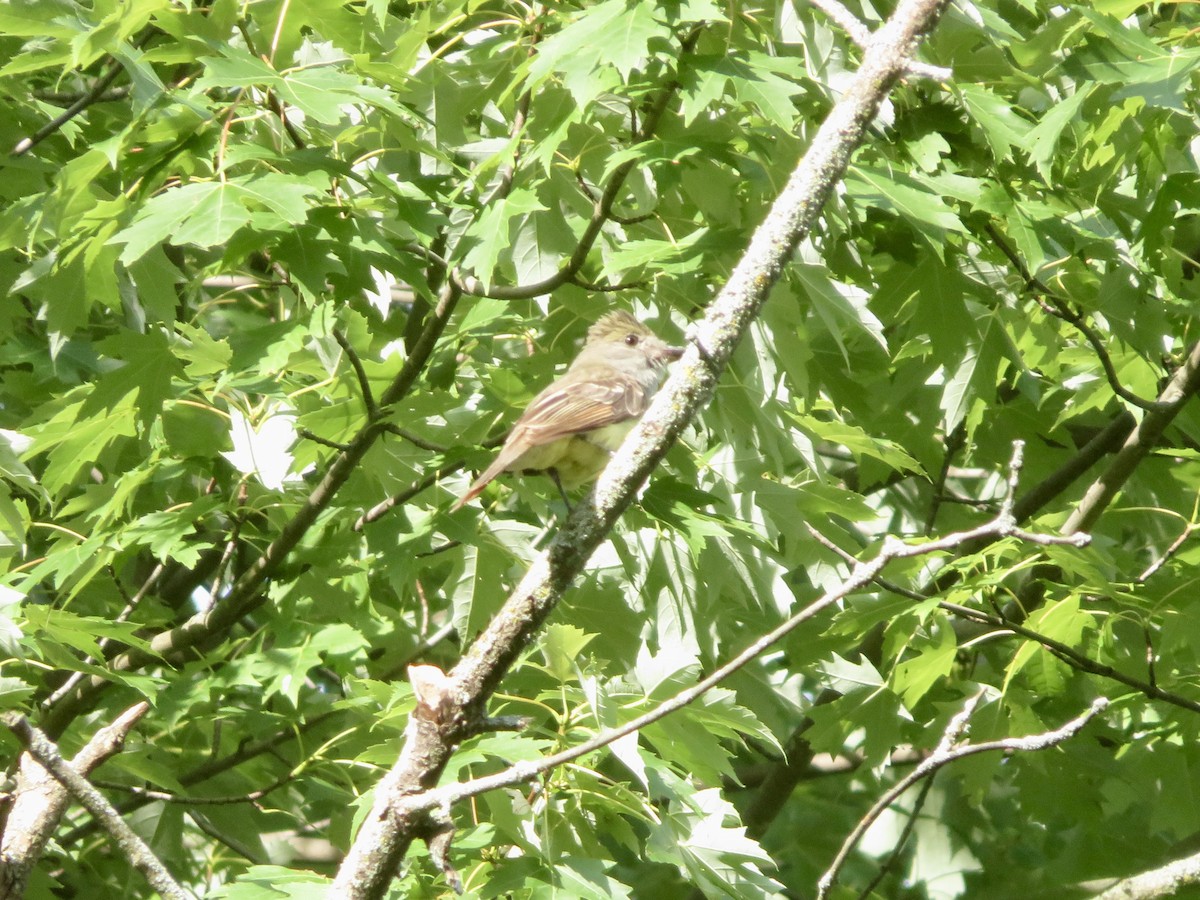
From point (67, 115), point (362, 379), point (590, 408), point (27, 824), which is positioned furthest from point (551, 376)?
point (27, 824)

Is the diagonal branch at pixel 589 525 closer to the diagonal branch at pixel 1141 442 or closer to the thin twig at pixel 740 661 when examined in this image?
the thin twig at pixel 740 661

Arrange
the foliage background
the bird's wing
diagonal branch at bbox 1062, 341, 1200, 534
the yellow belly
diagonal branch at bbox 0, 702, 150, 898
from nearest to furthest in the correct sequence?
diagonal branch at bbox 0, 702, 150, 898 → the foliage background → the bird's wing → the yellow belly → diagonal branch at bbox 1062, 341, 1200, 534

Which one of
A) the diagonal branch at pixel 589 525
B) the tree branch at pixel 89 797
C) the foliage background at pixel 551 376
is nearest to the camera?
the tree branch at pixel 89 797

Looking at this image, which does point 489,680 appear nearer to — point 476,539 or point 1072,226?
point 476,539

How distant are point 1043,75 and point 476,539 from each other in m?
2.50

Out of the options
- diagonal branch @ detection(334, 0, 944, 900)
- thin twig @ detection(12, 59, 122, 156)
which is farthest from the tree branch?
thin twig @ detection(12, 59, 122, 156)

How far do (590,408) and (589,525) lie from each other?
4.90 ft

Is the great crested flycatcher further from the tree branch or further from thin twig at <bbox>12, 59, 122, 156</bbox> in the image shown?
thin twig at <bbox>12, 59, 122, 156</bbox>

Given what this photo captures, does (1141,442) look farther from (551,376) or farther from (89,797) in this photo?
(89,797)

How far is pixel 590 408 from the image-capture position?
4387mm

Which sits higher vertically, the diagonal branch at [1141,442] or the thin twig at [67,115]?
the thin twig at [67,115]

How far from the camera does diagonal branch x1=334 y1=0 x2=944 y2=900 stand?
9.41 ft

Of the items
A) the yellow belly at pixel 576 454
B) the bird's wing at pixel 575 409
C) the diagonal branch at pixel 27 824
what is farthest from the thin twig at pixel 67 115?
the diagonal branch at pixel 27 824

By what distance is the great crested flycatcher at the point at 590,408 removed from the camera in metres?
4.20
